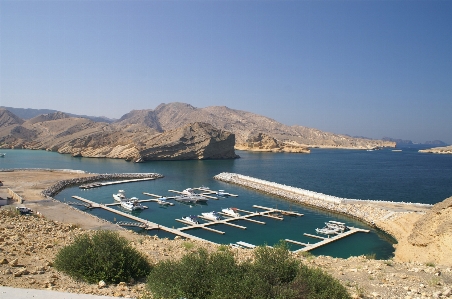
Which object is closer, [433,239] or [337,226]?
[433,239]

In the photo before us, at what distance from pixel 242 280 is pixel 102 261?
13.1 feet

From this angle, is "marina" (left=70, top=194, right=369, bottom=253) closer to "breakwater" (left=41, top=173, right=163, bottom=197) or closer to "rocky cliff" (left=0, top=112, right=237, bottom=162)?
"breakwater" (left=41, top=173, right=163, bottom=197)

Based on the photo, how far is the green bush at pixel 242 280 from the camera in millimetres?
6516

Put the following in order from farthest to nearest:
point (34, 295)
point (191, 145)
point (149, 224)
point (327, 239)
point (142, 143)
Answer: point (191, 145)
point (142, 143)
point (149, 224)
point (327, 239)
point (34, 295)

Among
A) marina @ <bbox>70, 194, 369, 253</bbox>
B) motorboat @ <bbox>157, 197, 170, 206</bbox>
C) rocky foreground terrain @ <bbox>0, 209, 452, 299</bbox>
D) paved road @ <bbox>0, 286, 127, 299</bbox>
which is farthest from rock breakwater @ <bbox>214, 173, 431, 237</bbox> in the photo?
paved road @ <bbox>0, 286, 127, 299</bbox>

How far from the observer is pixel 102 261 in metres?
8.56

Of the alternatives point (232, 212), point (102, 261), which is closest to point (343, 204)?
point (232, 212)

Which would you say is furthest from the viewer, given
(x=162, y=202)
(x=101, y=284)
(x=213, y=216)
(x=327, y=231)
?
(x=162, y=202)

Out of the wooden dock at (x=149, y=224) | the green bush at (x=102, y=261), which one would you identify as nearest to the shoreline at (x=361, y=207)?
the wooden dock at (x=149, y=224)

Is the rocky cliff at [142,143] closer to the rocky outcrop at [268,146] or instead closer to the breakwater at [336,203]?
the rocky outcrop at [268,146]

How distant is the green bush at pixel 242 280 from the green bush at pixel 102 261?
4.36ft

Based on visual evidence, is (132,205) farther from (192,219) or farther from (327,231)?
(327,231)

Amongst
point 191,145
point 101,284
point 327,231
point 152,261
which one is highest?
point 191,145

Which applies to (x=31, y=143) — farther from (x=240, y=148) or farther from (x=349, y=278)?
(x=349, y=278)
